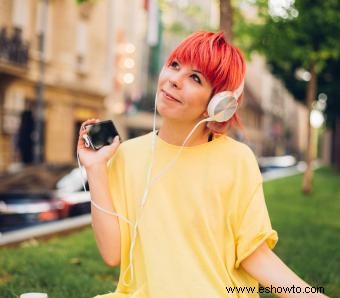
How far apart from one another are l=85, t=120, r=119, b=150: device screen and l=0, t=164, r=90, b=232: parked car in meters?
5.80

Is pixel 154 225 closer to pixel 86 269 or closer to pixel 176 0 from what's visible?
pixel 86 269

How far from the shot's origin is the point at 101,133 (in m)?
2.08

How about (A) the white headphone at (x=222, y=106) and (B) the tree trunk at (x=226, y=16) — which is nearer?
(A) the white headphone at (x=222, y=106)

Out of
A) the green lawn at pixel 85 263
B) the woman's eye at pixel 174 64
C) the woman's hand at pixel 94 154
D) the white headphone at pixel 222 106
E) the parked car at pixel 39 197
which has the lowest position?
the parked car at pixel 39 197

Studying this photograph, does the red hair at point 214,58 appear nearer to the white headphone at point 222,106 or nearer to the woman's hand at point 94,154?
the white headphone at point 222,106

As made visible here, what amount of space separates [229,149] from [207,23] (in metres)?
14.7

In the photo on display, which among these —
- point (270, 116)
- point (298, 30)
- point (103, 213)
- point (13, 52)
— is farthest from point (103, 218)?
point (270, 116)

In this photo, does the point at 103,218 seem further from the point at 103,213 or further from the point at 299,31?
the point at 299,31

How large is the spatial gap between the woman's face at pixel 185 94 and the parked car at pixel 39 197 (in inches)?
238

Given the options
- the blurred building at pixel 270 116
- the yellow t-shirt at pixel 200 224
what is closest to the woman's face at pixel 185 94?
the yellow t-shirt at pixel 200 224

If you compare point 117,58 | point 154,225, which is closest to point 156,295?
point 154,225

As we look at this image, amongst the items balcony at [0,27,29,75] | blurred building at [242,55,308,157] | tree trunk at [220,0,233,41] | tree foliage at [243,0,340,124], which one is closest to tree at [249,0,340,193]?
tree foliage at [243,0,340,124]

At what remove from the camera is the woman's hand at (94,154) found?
78.0 inches

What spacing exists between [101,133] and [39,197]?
21.0ft
